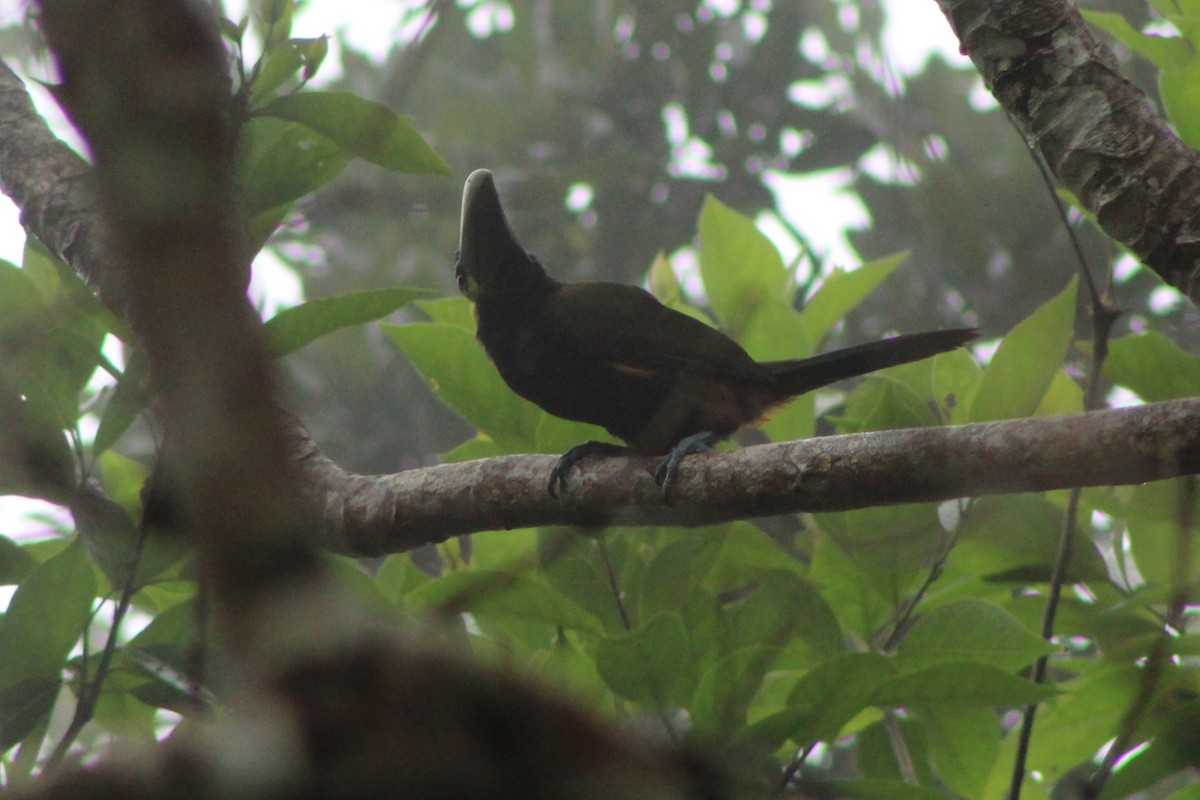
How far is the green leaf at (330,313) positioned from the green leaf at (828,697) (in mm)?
931

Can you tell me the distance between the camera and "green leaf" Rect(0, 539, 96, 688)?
1872 millimetres

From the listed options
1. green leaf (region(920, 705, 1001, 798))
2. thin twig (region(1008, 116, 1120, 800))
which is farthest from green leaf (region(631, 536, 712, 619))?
thin twig (region(1008, 116, 1120, 800))

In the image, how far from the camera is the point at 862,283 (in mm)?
2605

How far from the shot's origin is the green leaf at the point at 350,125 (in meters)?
1.98

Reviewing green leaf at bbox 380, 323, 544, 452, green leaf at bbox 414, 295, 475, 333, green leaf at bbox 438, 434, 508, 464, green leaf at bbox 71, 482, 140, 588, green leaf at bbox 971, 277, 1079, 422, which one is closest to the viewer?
green leaf at bbox 71, 482, 140, 588

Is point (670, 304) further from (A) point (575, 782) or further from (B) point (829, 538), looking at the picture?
(A) point (575, 782)

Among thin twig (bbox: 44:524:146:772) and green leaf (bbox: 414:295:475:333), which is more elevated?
green leaf (bbox: 414:295:475:333)

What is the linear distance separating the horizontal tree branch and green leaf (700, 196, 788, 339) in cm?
57

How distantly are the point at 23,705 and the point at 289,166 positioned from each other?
41.3 inches

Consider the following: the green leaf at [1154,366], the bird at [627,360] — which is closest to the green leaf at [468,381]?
the bird at [627,360]

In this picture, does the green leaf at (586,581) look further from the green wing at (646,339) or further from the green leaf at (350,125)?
the green wing at (646,339)

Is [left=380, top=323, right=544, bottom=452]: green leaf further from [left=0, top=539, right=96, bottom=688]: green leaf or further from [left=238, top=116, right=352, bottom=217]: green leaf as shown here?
[left=0, top=539, right=96, bottom=688]: green leaf

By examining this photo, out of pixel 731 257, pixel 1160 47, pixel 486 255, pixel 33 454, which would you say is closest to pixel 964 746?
pixel 731 257

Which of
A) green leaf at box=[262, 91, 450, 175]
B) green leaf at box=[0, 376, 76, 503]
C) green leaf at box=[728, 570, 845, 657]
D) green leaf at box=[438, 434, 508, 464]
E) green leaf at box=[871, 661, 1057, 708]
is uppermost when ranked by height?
green leaf at box=[262, 91, 450, 175]
